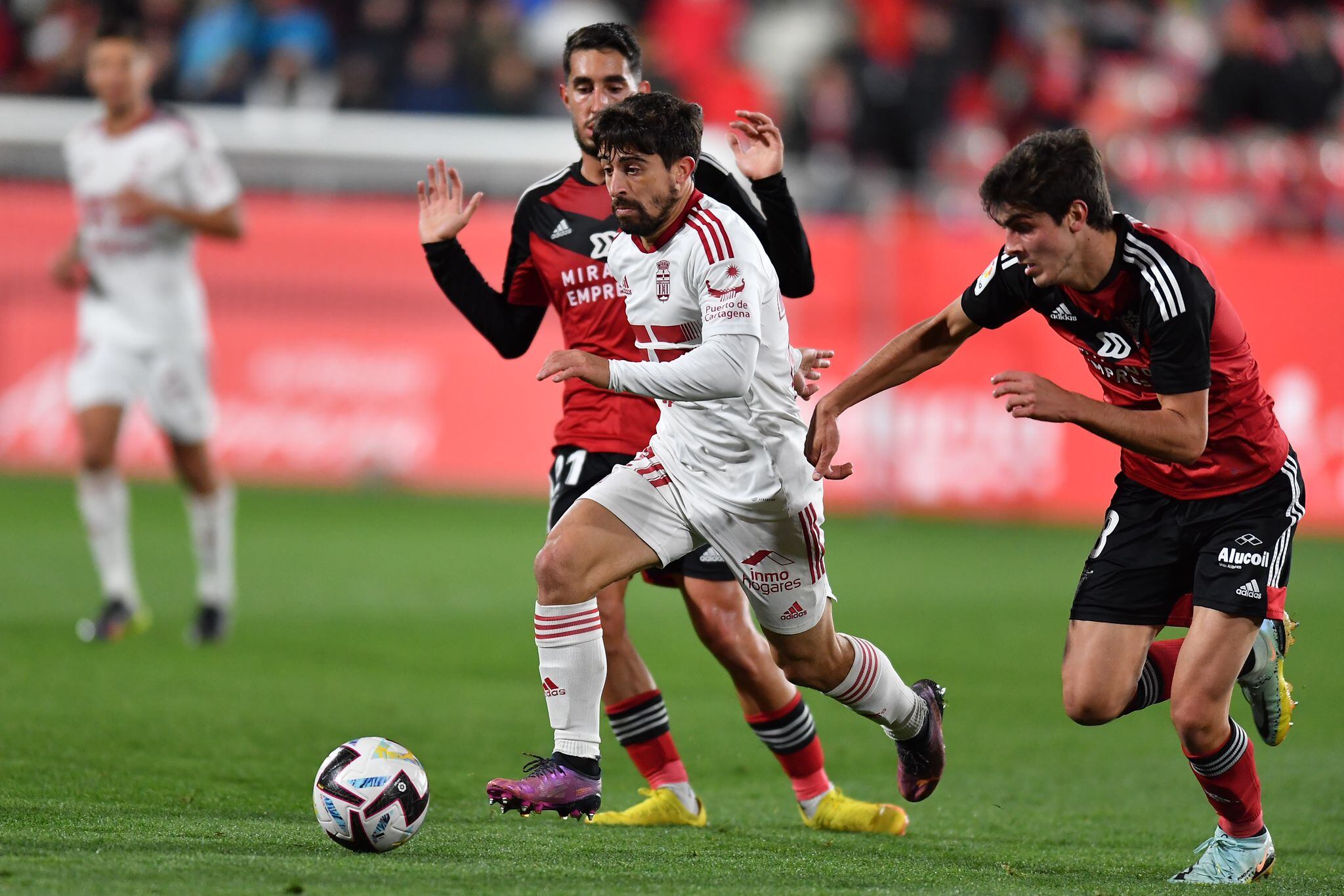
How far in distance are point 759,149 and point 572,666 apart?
1.79 m

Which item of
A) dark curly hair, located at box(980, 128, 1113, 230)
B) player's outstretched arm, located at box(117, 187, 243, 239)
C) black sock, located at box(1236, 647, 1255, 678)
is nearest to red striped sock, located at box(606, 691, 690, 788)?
black sock, located at box(1236, 647, 1255, 678)

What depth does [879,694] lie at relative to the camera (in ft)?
18.2

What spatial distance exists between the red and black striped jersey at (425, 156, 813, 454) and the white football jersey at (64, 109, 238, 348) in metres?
3.78

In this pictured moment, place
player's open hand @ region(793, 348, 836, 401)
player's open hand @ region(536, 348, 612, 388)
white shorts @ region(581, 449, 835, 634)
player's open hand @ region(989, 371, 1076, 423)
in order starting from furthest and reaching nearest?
player's open hand @ region(793, 348, 836, 401)
white shorts @ region(581, 449, 835, 634)
player's open hand @ region(536, 348, 612, 388)
player's open hand @ region(989, 371, 1076, 423)

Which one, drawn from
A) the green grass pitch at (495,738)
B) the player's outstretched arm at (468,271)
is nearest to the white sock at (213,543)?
the green grass pitch at (495,738)

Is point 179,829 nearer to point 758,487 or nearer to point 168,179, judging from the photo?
point 758,487

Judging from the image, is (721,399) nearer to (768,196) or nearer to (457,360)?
(768,196)

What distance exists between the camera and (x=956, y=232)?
14875 mm

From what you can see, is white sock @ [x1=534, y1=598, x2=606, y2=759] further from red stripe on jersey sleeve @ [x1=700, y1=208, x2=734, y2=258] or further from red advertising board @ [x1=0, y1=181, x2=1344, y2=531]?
red advertising board @ [x1=0, y1=181, x2=1344, y2=531]

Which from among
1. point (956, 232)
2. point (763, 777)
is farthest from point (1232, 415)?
point (956, 232)

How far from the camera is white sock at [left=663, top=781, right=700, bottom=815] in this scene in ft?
19.2

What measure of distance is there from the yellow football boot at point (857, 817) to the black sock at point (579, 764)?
102cm

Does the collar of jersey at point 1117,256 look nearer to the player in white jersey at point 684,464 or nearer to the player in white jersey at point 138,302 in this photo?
the player in white jersey at point 684,464

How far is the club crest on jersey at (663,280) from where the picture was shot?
517cm
